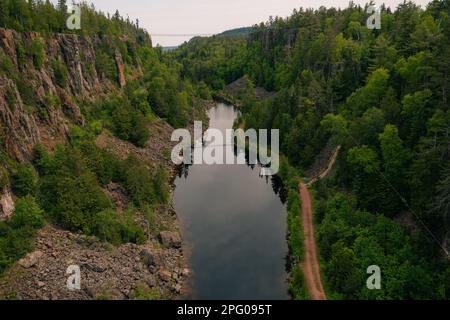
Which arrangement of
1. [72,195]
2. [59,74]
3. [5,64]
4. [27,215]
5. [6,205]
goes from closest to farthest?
[6,205], [27,215], [72,195], [5,64], [59,74]

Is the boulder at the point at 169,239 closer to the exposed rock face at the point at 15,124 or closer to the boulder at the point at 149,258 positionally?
the boulder at the point at 149,258

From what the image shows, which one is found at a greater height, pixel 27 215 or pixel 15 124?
pixel 15 124

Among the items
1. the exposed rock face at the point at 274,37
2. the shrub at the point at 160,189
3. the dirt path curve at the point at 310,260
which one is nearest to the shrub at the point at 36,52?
the shrub at the point at 160,189

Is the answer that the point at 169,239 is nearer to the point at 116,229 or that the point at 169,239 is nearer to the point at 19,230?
the point at 116,229

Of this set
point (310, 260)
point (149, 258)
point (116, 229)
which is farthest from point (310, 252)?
point (116, 229)

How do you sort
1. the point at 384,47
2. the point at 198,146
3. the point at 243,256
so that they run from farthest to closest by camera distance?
the point at 198,146 → the point at 384,47 → the point at 243,256

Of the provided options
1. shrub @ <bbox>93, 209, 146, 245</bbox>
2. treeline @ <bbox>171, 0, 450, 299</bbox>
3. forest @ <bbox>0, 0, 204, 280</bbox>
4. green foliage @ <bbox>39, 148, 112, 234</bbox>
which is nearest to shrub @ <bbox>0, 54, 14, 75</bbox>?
forest @ <bbox>0, 0, 204, 280</bbox>
